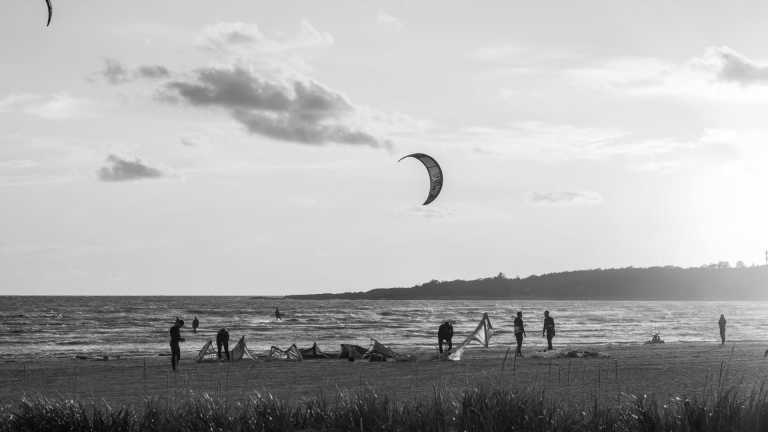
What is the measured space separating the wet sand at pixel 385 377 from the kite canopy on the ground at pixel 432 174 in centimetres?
443

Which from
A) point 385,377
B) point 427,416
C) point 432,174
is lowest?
point 385,377

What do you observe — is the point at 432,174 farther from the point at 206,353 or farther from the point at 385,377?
the point at 206,353

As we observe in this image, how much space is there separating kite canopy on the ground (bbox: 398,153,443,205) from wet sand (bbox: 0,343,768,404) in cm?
443

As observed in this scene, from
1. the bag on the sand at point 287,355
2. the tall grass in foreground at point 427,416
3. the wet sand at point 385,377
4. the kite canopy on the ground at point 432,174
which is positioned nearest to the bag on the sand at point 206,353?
the wet sand at point 385,377

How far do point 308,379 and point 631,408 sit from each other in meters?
13.0

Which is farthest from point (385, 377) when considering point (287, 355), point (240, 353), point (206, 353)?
point (206, 353)

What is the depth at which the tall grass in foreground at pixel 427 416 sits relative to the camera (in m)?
11.4

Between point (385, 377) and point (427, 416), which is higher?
point (427, 416)

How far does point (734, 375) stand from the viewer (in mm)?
21969

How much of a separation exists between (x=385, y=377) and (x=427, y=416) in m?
11.4

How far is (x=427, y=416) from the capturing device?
12.1 m

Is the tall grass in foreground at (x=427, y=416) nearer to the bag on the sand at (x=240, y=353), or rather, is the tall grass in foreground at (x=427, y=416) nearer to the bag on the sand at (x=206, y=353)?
the bag on the sand at (x=206, y=353)

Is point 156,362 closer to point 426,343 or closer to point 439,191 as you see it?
point 439,191

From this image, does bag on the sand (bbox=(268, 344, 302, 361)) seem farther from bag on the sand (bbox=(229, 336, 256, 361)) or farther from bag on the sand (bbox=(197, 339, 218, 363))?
bag on the sand (bbox=(197, 339, 218, 363))
